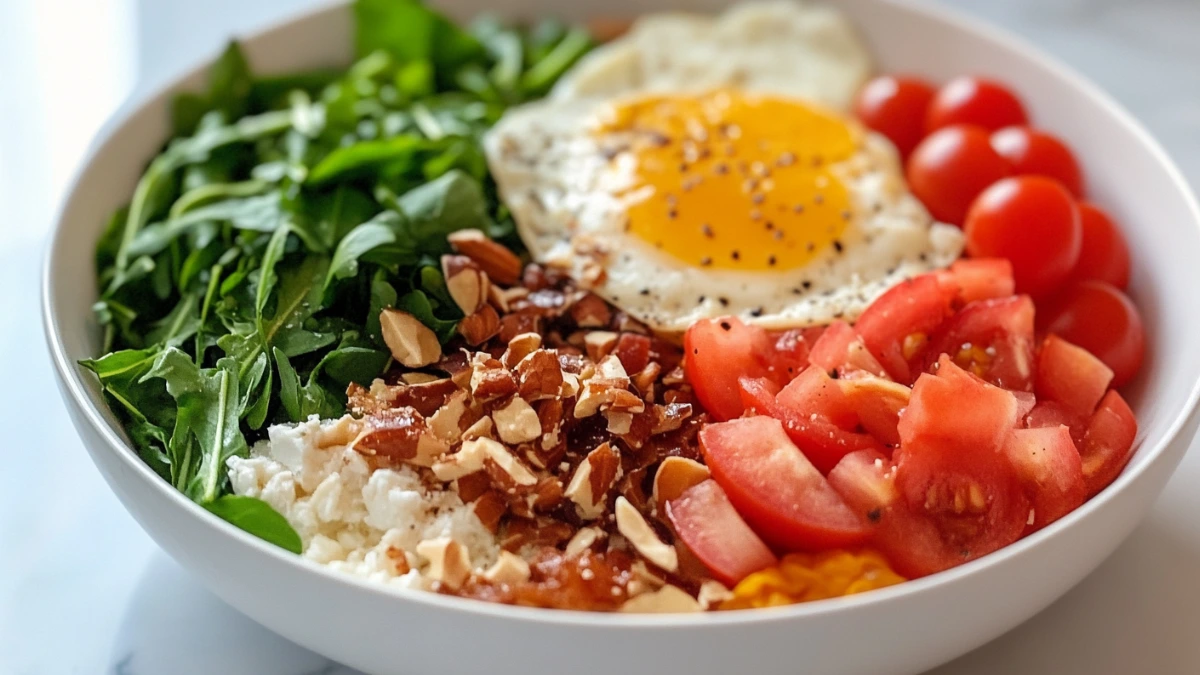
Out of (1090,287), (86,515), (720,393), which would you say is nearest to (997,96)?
(1090,287)

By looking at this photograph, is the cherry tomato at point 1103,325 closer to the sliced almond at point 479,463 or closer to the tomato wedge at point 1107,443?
the tomato wedge at point 1107,443

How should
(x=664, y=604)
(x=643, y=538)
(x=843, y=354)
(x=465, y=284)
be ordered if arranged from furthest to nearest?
(x=465, y=284)
(x=843, y=354)
(x=643, y=538)
(x=664, y=604)

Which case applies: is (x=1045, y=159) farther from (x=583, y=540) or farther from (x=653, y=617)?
(x=653, y=617)

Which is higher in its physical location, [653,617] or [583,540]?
[653,617]

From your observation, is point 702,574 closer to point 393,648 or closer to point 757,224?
point 393,648

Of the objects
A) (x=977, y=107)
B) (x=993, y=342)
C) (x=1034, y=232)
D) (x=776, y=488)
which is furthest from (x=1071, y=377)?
(x=977, y=107)
